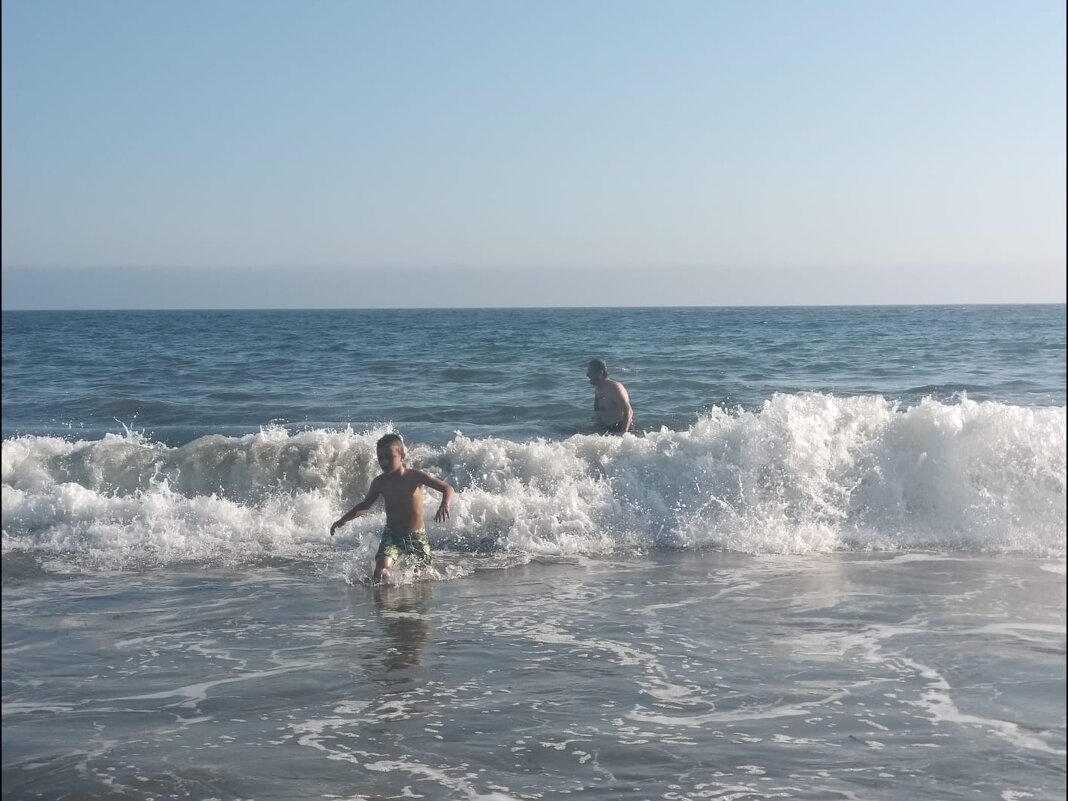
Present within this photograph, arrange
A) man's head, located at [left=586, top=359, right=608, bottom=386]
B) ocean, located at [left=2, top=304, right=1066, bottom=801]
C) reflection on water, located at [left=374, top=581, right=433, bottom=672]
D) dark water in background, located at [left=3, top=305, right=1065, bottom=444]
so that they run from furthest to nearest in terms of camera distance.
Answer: dark water in background, located at [left=3, top=305, right=1065, bottom=444]
man's head, located at [left=586, top=359, right=608, bottom=386]
reflection on water, located at [left=374, top=581, right=433, bottom=672]
ocean, located at [left=2, top=304, right=1066, bottom=801]

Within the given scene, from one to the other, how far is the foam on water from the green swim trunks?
120 cm

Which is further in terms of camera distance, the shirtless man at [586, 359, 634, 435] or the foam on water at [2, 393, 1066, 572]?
the shirtless man at [586, 359, 634, 435]

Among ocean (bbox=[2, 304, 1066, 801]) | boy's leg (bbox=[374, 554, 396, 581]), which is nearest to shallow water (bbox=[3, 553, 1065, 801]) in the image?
ocean (bbox=[2, 304, 1066, 801])

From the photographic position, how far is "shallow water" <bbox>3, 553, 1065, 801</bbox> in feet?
15.4

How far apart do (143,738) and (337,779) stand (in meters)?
1.13

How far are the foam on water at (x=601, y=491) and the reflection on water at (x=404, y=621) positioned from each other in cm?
165

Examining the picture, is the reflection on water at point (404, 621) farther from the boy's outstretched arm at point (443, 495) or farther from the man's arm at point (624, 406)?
the man's arm at point (624, 406)

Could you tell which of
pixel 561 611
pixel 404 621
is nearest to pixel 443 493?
pixel 404 621

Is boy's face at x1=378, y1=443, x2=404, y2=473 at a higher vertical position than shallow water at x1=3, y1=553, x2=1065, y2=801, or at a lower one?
higher

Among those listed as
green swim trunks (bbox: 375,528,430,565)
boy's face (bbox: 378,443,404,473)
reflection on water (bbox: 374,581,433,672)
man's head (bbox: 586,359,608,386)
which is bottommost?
reflection on water (bbox: 374,581,433,672)

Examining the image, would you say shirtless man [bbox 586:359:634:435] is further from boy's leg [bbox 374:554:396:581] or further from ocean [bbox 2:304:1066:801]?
boy's leg [bbox 374:554:396:581]

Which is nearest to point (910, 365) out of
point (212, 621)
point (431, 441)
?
point (431, 441)

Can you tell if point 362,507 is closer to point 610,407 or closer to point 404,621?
point 404,621

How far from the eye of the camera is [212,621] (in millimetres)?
7668
